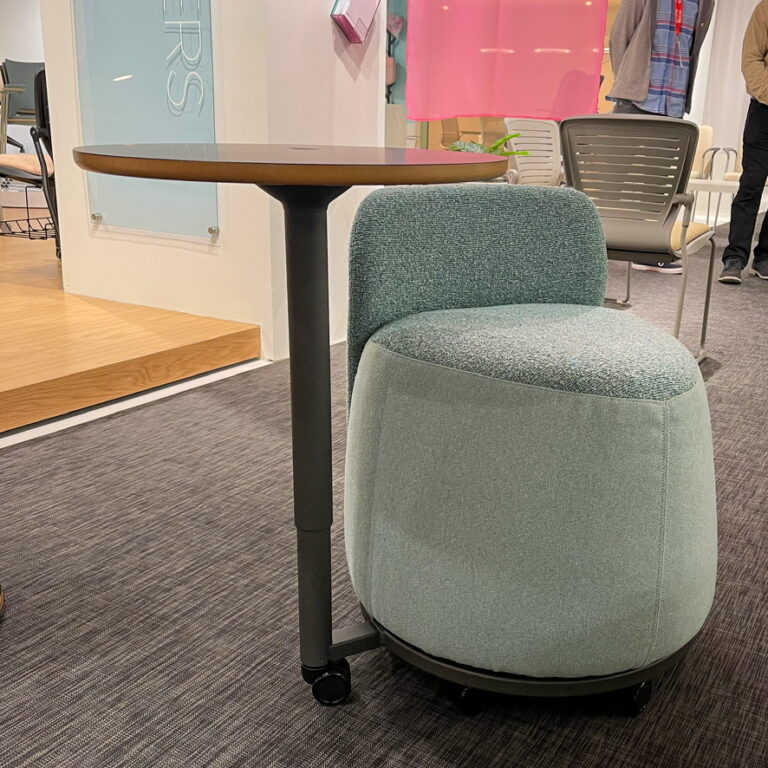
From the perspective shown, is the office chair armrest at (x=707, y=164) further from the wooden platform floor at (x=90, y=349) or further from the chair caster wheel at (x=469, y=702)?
the chair caster wheel at (x=469, y=702)

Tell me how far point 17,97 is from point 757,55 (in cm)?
545

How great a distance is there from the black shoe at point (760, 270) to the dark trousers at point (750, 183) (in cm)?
18

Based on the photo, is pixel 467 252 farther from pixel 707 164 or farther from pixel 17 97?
pixel 17 97

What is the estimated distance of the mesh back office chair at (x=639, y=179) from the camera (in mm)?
2891

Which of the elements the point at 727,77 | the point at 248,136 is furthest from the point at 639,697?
the point at 727,77

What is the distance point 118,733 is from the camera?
1219 millimetres

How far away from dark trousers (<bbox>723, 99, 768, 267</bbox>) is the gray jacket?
0.43 meters

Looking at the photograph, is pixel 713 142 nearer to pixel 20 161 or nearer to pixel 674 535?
pixel 20 161

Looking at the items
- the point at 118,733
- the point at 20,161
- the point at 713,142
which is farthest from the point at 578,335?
the point at 713,142

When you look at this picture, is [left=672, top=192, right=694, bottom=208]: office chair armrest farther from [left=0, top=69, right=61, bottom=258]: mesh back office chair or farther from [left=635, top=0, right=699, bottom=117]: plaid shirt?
[left=0, top=69, right=61, bottom=258]: mesh back office chair

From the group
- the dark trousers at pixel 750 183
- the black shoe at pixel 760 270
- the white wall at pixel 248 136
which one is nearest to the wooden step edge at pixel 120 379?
the white wall at pixel 248 136

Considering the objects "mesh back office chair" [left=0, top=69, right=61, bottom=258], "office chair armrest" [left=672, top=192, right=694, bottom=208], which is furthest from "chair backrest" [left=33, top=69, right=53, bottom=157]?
"office chair armrest" [left=672, top=192, right=694, bottom=208]

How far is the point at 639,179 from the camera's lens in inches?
118

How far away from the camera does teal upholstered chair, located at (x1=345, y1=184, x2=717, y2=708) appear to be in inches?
43.5
